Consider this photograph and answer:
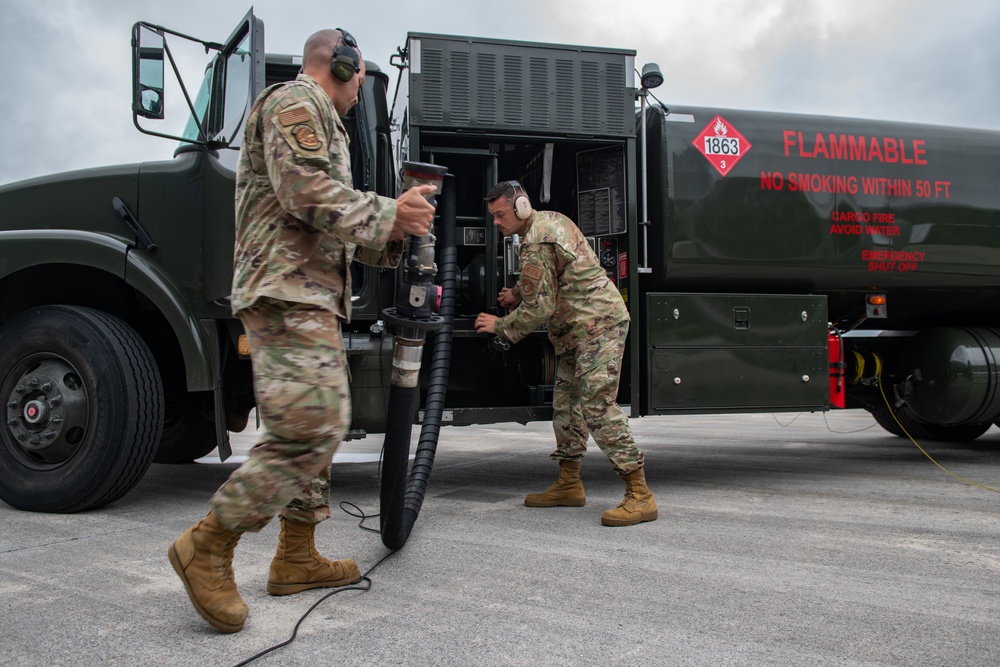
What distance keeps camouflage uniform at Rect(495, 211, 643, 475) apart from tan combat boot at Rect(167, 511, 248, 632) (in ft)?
6.83

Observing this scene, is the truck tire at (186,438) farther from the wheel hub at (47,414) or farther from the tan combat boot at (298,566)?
the tan combat boot at (298,566)

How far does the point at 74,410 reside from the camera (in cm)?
378

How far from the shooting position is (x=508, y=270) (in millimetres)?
4469

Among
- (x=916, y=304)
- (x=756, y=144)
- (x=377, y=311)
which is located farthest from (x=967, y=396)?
(x=377, y=311)

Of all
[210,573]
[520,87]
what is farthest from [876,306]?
[210,573]

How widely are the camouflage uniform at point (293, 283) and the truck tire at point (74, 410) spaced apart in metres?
1.80

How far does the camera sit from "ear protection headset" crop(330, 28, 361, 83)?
247 cm

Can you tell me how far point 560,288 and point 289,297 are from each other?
207cm

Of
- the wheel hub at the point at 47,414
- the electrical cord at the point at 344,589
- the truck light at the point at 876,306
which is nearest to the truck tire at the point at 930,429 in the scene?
the truck light at the point at 876,306

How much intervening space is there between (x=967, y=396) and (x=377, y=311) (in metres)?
4.31

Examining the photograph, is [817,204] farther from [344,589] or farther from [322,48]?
[344,589]

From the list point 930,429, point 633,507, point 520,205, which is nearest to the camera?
point 633,507

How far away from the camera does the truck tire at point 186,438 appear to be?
531 centimetres

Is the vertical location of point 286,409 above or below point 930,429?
above
